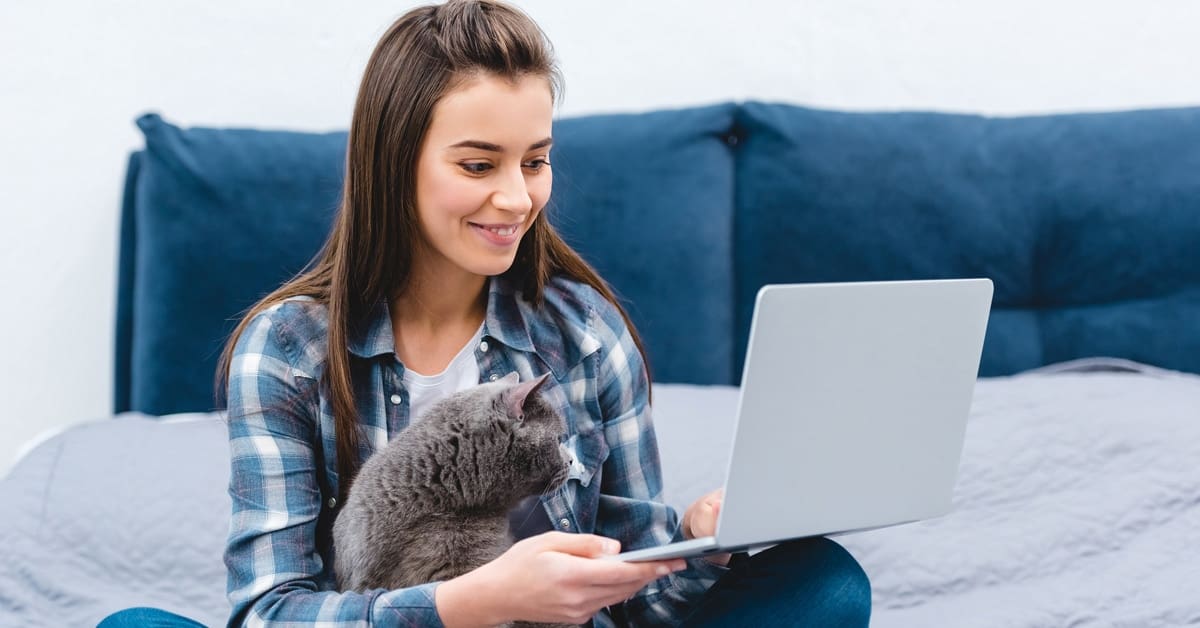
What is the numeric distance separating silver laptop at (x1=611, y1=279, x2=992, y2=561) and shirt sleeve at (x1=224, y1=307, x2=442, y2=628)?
0.38 meters

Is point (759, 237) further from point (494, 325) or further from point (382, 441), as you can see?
point (382, 441)

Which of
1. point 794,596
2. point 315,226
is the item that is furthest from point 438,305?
point 315,226

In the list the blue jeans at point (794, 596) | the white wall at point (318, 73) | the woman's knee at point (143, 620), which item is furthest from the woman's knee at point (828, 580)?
the white wall at point (318, 73)

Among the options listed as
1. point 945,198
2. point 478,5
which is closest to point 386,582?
point 478,5

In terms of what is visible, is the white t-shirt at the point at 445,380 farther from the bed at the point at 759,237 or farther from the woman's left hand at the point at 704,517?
the bed at the point at 759,237

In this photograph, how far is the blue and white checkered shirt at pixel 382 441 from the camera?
1134mm

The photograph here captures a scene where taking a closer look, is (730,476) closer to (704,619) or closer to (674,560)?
(674,560)

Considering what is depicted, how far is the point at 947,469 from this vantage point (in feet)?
3.51

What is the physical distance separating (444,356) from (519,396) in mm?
248

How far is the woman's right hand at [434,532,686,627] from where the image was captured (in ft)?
3.09

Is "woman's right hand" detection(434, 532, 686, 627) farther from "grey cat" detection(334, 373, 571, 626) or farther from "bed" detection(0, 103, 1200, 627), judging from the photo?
"bed" detection(0, 103, 1200, 627)

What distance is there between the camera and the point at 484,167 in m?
1.19

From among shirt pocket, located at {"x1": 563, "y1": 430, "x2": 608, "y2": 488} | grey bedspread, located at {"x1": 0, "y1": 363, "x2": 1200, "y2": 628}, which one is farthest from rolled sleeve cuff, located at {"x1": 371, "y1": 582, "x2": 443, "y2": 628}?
grey bedspread, located at {"x1": 0, "y1": 363, "x2": 1200, "y2": 628}

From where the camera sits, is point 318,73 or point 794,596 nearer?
point 794,596
